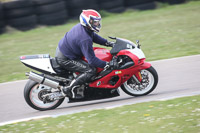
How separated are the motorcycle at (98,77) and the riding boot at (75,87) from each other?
3.2 inches

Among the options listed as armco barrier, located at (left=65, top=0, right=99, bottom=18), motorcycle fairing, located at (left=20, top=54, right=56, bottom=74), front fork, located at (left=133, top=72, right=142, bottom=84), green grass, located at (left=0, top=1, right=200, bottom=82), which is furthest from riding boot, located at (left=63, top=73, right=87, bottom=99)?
armco barrier, located at (left=65, top=0, right=99, bottom=18)

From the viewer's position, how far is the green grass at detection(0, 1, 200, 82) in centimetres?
1016

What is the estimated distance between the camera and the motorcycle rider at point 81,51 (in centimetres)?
601

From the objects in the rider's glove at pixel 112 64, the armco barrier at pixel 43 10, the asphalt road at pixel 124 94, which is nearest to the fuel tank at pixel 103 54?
the rider's glove at pixel 112 64

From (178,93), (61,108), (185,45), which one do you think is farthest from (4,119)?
(185,45)

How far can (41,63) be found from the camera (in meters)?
6.36

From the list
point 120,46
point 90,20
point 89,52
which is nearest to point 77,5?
point 120,46

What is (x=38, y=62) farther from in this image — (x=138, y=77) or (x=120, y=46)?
(x=138, y=77)

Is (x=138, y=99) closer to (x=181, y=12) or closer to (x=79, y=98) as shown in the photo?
(x=79, y=98)

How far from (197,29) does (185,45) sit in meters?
2.15

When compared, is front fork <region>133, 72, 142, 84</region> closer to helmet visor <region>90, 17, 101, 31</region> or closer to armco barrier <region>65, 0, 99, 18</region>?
helmet visor <region>90, 17, 101, 31</region>

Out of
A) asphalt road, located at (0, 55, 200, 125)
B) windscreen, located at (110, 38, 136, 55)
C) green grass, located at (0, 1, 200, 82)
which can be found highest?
green grass, located at (0, 1, 200, 82)

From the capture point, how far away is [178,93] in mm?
6730

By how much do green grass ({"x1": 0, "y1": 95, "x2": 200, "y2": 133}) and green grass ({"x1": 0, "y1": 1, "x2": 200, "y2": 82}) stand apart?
138 inches
